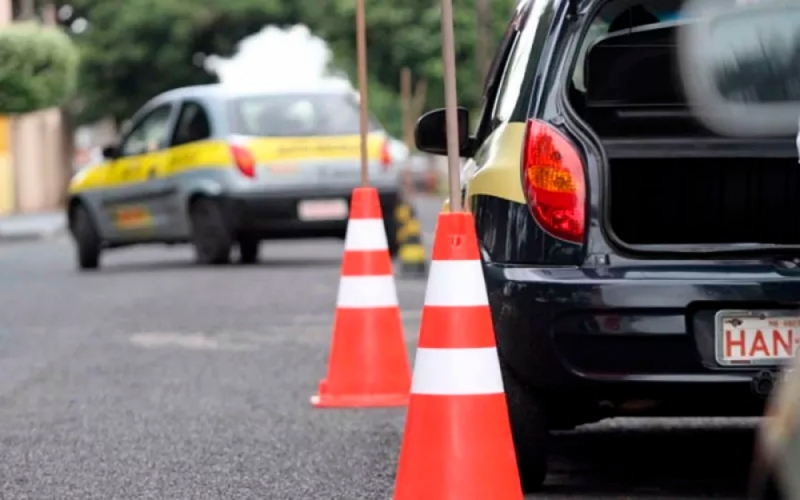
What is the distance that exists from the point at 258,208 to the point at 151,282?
72.2 inches

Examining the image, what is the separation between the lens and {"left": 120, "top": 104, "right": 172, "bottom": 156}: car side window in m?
19.5

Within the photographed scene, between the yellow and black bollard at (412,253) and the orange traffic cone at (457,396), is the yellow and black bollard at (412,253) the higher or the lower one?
the lower one

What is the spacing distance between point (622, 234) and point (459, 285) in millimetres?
862

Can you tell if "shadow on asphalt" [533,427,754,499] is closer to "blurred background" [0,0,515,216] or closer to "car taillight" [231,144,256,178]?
"car taillight" [231,144,256,178]

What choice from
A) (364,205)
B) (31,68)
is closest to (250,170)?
(364,205)

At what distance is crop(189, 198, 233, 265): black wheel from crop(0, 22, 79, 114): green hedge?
58.2 ft

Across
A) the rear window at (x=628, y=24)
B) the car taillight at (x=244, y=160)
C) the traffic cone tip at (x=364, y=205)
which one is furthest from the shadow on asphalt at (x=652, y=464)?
the car taillight at (x=244, y=160)

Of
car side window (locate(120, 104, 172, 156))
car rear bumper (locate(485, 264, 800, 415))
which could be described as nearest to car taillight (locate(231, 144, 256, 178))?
car side window (locate(120, 104, 172, 156))

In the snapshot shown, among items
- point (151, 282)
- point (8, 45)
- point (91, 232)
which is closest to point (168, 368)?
point (151, 282)

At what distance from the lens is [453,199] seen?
5.57m

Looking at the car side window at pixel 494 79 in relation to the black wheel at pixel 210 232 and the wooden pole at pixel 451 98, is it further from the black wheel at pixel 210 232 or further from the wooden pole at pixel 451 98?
the black wheel at pixel 210 232

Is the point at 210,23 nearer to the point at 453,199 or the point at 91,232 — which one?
the point at 91,232

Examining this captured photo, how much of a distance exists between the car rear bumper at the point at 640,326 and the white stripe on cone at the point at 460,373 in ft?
1.18

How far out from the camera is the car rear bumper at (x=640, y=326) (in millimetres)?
5758
